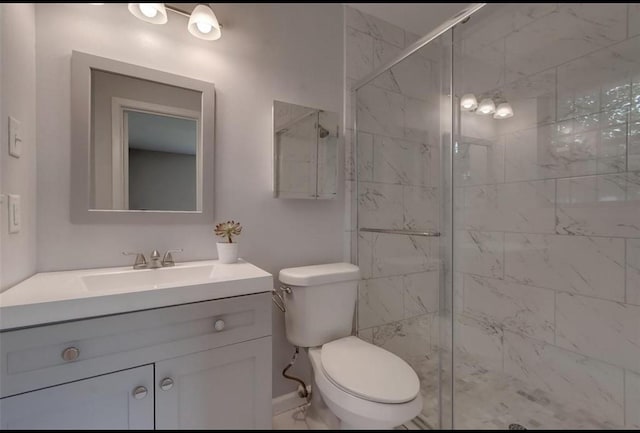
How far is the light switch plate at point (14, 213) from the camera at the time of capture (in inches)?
36.8

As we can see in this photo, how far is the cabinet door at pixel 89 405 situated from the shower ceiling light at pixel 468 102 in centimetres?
187

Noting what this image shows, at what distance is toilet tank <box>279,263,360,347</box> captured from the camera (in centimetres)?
139

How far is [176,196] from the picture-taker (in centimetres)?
136

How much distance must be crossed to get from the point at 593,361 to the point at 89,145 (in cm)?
254

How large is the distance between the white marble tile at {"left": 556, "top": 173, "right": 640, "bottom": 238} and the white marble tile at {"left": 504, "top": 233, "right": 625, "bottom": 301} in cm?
5

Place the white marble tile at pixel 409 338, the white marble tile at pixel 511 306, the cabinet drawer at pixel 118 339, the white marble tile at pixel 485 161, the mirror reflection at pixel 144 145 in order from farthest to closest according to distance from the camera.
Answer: the white marble tile at pixel 485 161 → the white marble tile at pixel 511 306 → the white marble tile at pixel 409 338 → the mirror reflection at pixel 144 145 → the cabinet drawer at pixel 118 339

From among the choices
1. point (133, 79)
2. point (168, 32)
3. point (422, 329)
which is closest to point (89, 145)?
point (133, 79)

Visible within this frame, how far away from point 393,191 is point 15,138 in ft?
5.26

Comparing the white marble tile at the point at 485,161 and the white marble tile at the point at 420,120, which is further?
the white marble tile at the point at 485,161

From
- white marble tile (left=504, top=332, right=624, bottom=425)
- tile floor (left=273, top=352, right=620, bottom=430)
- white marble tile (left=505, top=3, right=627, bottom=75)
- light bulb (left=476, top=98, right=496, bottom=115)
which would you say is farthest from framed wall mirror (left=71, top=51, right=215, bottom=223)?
white marble tile (left=504, top=332, right=624, bottom=425)

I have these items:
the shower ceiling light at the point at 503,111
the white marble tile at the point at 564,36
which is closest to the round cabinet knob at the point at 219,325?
the shower ceiling light at the point at 503,111

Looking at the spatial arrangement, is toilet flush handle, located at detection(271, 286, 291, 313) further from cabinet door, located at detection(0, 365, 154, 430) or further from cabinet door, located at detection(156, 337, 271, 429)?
cabinet door, located at detection(0, 365, 154, 430)

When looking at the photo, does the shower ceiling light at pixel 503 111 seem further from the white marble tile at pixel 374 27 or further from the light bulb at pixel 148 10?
the light bulb at pixel 148 10

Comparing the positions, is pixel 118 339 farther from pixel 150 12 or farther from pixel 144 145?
pixel 150 12
